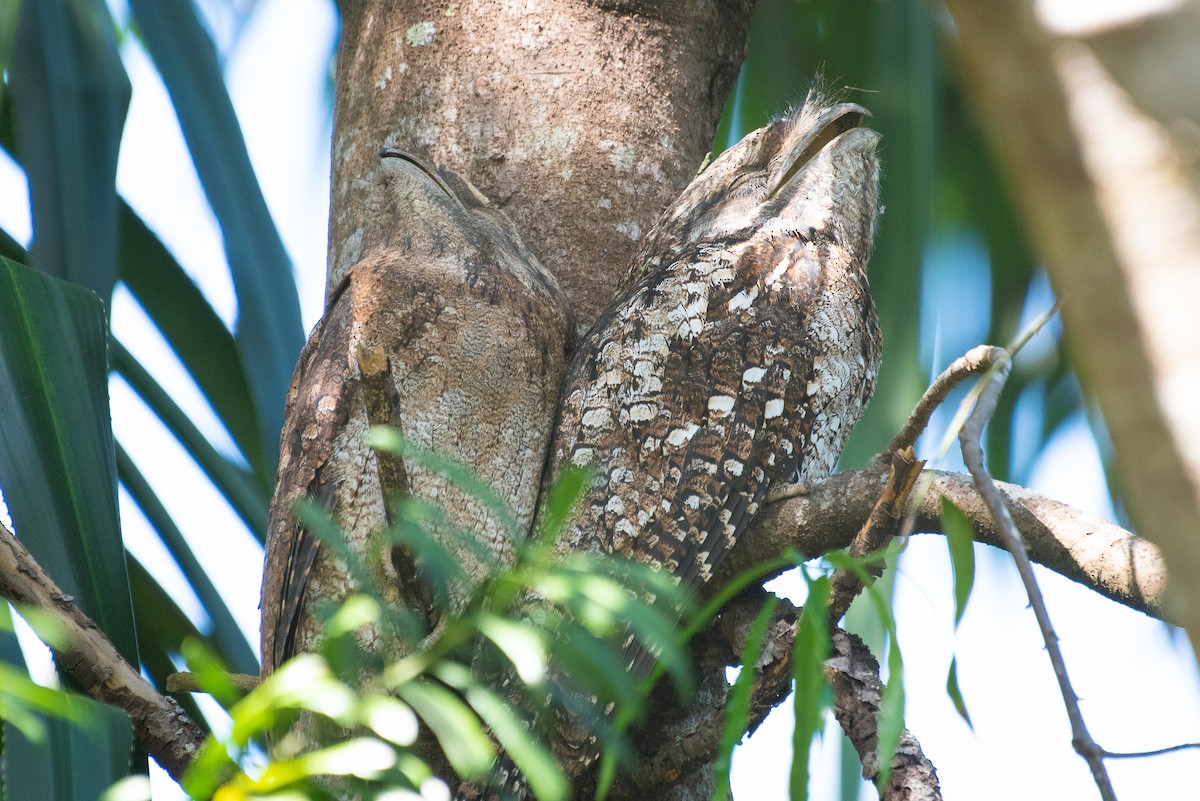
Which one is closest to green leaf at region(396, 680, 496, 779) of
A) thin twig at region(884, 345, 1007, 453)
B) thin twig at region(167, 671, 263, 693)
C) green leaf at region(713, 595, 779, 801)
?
green leaf at region(713, 595, 779, 801)

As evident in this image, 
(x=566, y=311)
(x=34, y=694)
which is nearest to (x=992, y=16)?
(x=34, y=694)

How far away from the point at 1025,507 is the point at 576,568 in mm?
938

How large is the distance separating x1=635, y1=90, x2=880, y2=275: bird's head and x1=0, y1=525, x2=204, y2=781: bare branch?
128 centimetres

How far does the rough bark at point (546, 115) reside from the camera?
263cm

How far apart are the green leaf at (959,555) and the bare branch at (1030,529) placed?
13.5 inches

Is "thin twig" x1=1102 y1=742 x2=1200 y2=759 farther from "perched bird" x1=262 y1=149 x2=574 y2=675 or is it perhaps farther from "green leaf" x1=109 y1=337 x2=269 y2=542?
"green leaf" x1=109 y1=337 x2=269 y2=542

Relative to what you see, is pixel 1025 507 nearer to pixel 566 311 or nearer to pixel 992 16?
pixel 566 311

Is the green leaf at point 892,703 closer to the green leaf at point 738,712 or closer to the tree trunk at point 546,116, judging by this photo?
the green leaf at point 738,712

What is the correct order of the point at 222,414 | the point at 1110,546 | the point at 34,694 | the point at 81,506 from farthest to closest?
1. the point at 222,414
2. the point at 81,506
3. the point at 1110,546
4. the point at 34,694

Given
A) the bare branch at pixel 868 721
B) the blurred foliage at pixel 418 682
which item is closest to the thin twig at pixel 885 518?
the bare branch at pixel 868 721

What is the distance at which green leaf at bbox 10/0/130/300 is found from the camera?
244 cm

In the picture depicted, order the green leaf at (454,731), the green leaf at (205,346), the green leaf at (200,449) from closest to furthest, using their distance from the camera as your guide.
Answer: the green leaf at (454,731), the green leaf at (200,449), the green leaf at (205,346)

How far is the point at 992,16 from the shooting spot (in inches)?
21.6

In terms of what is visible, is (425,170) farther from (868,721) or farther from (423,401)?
(868,721)
